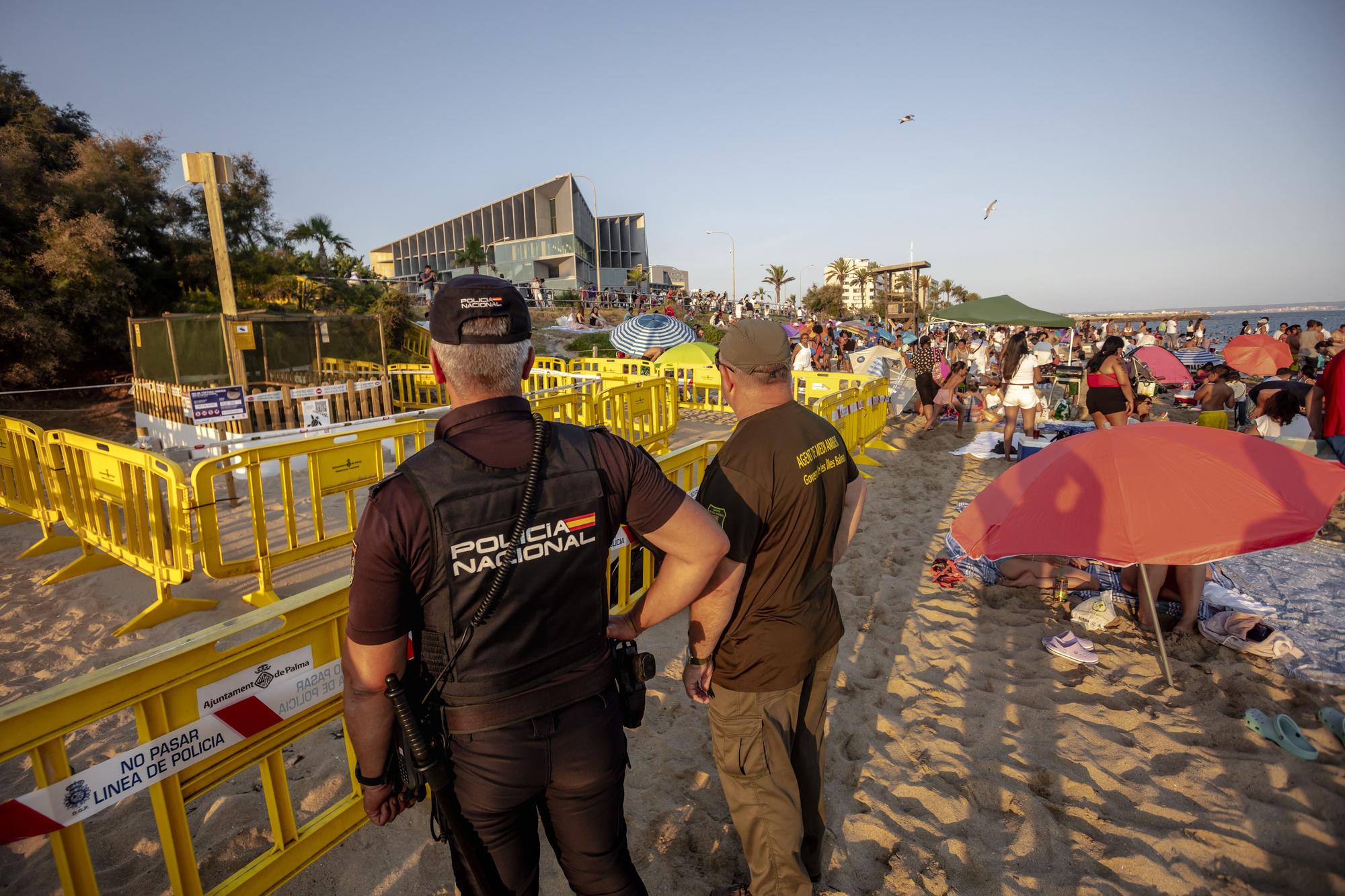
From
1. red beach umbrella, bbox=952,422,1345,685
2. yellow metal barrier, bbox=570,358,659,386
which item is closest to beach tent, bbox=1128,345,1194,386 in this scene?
yellow metal barrier, bbox=570,358,659,386

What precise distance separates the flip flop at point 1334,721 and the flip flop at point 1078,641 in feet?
3.46

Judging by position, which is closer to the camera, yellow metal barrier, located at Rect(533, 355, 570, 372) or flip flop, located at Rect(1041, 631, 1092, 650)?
flip flop, located at Rect(1041, 631, 1092, 650)

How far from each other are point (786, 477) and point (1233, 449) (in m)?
3.06

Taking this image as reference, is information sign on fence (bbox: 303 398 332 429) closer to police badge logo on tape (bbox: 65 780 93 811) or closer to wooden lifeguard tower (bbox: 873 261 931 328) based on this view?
police badge logo on tape (bbox: 65 780 93 811)

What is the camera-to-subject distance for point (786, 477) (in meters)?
2.07

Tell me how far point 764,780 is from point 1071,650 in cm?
296

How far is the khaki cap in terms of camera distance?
2.15m

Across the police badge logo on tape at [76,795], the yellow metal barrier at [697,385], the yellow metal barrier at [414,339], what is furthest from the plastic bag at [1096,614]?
the yellow metal barrier at [414,339]

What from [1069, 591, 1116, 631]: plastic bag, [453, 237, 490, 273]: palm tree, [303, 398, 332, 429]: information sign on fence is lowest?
[1069, 591, 1116, 631]: plastic bag

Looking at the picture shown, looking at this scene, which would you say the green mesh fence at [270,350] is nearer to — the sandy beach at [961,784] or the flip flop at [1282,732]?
the sandy beach at [961,784]

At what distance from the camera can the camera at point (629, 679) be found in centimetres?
179

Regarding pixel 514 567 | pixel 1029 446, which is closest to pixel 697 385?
pixel 1029 446

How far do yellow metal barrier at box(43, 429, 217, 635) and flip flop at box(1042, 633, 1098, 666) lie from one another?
6253mm

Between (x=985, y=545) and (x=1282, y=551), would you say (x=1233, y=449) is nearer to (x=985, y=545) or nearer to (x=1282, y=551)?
(x=985, y=545)
